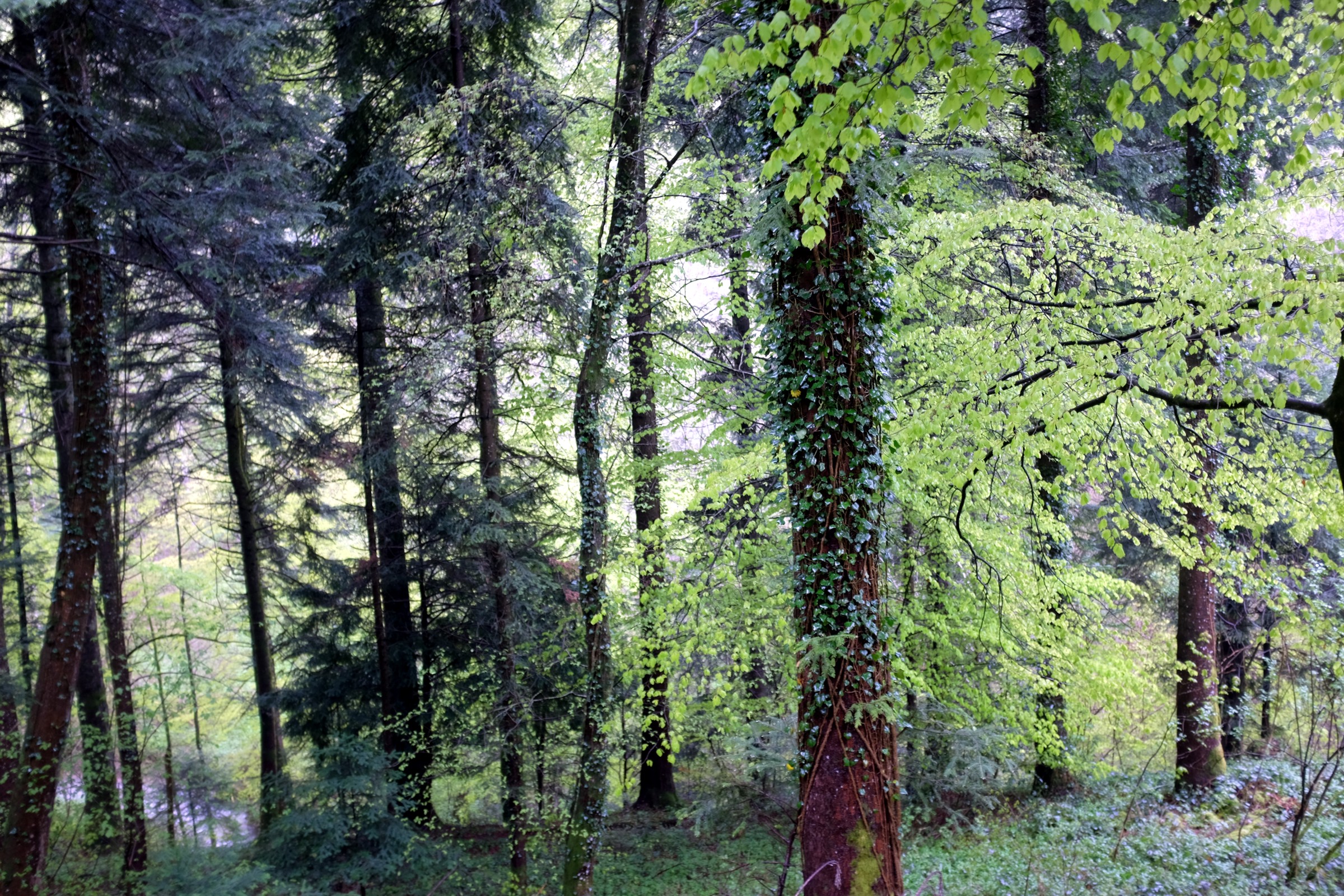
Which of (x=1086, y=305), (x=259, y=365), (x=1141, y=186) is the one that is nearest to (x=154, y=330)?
(x=259, y=365)

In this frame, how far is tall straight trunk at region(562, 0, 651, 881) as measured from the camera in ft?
20.9

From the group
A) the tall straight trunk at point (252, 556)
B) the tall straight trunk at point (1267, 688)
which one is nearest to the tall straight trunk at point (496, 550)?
the tall straight trunk at point (252, 556)

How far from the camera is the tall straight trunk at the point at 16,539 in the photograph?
10727 mm

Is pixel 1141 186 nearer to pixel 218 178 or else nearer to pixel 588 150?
pixel 588 150

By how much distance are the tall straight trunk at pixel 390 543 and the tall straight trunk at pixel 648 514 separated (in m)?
3.18

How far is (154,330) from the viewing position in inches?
452

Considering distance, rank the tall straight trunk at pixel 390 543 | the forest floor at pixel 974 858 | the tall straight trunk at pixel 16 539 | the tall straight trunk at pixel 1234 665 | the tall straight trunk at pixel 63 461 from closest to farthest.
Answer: the forest floor at pixel 974 858 < the tall straight trunk at pixel 63 461 < the tall straight trunk at pixel 1234 665 < the tall straight trunk at pixel 390 543 < the tall straight trunk at pixel 16 539

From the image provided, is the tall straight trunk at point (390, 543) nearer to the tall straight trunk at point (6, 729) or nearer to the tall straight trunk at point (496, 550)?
the tall straight trunk at point (496, 550)

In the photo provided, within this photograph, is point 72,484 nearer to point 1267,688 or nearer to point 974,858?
point 974,858

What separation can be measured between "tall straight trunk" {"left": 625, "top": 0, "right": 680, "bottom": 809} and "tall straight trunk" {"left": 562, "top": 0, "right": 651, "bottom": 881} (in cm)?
13

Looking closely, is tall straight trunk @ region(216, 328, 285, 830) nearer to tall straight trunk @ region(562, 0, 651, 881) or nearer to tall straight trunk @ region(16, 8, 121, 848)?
tall straight trunk @ region(16, 8, 121, 848)

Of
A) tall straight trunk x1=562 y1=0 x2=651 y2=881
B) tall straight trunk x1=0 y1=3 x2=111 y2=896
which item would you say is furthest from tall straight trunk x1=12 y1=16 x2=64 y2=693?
tall straight trunk x1=562 y1=0 x2=651 y2=881

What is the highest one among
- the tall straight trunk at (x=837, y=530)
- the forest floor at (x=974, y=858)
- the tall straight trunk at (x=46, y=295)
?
the tall straight trunk at (x=46, y=295)

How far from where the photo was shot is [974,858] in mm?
7234
